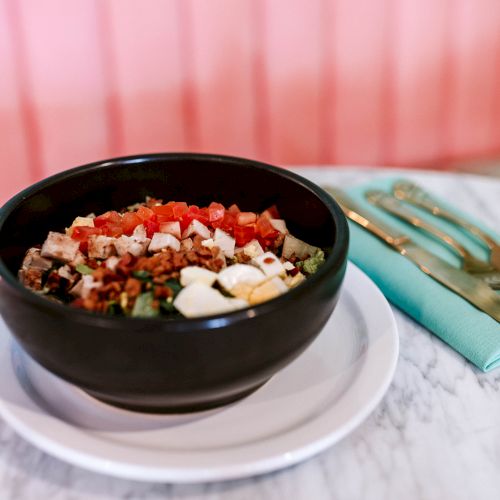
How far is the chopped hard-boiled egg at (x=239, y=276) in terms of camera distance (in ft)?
2.68

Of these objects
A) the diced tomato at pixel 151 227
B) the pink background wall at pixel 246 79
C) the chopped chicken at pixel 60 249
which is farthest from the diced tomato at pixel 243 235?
the pink background wall at pixel 246 79

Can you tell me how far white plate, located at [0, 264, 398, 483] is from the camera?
0.70 m

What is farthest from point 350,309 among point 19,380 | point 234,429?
point 19,380

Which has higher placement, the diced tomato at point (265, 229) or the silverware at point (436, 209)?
the diced tomato at point (265, 229)

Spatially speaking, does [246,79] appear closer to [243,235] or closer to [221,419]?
[243,235]

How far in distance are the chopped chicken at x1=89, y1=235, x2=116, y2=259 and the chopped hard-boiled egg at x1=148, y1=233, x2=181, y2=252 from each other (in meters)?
0.05

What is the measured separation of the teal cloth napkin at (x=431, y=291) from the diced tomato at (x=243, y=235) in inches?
9.1

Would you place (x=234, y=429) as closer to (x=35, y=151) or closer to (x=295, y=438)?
(x=295, y=438)

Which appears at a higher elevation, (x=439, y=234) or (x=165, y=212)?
(x=165, y=212)

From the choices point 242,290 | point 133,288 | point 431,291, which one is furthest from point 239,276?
point 431,291

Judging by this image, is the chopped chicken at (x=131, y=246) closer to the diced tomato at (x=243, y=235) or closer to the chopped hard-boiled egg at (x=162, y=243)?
the chopped hard-boiled egg at (x=162, y=243)

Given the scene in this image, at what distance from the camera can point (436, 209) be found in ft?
4.20

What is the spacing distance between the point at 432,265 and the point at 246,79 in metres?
1.31

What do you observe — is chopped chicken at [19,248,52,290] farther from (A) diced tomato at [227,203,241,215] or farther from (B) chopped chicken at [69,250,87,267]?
(A) diced tomato at [227,203,241,215]
